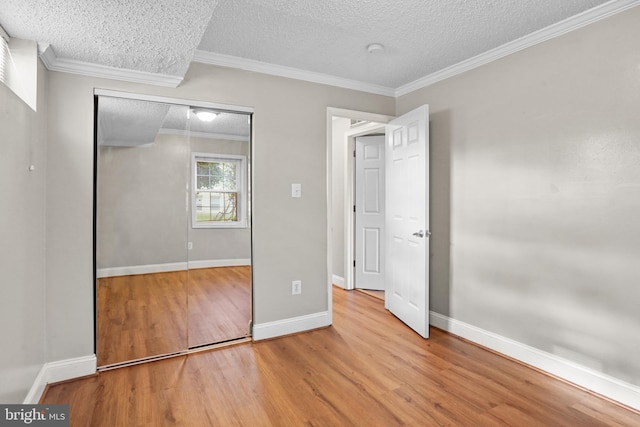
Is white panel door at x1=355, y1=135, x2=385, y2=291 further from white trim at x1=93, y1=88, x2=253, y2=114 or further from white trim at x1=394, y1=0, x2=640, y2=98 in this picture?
white trim at x1=93, y1=88, x2=253, y2=114

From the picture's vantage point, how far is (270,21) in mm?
2289

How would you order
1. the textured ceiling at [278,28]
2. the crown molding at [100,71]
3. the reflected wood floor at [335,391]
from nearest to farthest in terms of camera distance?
the textured ceiling at [278,28], the reflected wood floor at [335,391], the crown molding at [100,71]

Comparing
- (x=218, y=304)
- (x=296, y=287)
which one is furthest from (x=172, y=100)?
(x=296, y=287)

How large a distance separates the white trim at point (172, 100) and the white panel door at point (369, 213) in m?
2.14

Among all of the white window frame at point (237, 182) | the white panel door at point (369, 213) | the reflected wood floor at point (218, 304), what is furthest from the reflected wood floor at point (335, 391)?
the white panel door at point (369, 213)

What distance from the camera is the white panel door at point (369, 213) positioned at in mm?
4672

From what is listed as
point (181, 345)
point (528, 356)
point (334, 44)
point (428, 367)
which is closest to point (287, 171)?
point (334, 44)

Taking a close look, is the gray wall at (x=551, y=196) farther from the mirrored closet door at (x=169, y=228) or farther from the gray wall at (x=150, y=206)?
the gray wall at (x=150, y=206)

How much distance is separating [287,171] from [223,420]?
2.00m

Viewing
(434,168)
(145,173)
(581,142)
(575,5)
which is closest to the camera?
(575,5)

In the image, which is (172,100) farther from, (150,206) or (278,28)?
(278,28)

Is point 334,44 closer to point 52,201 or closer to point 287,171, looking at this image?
point 287,171

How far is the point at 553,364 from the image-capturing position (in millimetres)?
2404

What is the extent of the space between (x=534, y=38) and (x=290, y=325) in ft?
9.93
